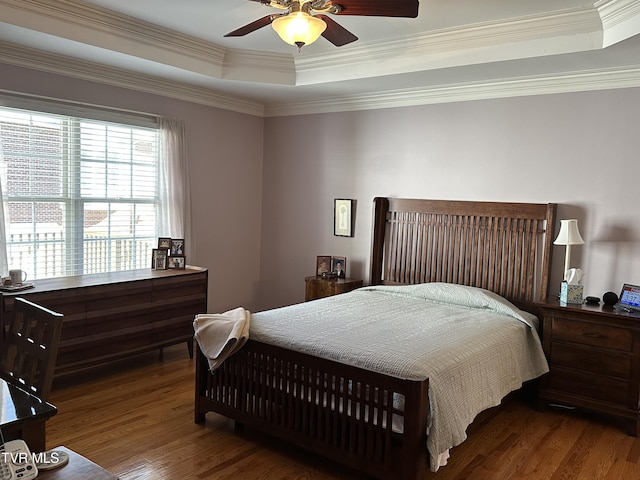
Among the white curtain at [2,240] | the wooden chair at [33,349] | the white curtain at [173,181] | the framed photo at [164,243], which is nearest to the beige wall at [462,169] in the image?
the white curtain at [173,181]

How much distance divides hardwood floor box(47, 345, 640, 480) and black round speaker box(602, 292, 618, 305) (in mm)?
782

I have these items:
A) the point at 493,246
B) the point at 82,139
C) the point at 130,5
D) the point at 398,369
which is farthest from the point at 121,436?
the point at 493,246

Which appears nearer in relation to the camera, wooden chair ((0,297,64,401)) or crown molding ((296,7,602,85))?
wooden chair ((0,297,64,401))

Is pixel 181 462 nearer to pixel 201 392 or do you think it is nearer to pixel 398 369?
pixel 201 392

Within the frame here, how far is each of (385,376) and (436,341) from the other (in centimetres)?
52

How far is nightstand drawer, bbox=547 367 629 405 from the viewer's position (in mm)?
3291

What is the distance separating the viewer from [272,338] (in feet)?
9.61

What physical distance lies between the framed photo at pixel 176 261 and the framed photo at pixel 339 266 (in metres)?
1.39

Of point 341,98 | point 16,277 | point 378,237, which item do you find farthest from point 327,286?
point 16,277

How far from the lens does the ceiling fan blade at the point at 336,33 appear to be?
8.86ft

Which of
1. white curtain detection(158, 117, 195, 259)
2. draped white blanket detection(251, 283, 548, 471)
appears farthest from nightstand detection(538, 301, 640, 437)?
white curtain detection(158, 117, 195, 259)

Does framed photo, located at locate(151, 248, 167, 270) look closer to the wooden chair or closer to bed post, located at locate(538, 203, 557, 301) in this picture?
the wooden chair

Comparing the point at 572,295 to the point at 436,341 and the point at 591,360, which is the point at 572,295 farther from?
the point at 436,341

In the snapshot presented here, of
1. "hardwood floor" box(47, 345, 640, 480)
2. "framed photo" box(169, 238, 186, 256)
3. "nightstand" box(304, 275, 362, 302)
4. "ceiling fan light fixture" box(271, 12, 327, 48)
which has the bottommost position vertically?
"hardwood floor" box(47, 345, 640, 480)
